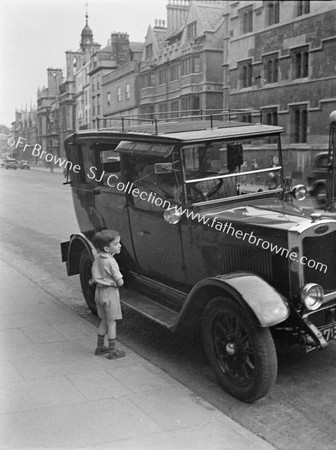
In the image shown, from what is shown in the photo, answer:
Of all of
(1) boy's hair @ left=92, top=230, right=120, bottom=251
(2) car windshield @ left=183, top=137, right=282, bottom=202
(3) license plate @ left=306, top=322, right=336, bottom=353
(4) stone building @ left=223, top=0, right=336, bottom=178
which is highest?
(4) stone building @ left=223, top=0, right=336, bottom=178

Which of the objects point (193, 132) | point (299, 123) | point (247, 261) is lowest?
point (247, 261)

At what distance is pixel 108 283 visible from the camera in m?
4.80

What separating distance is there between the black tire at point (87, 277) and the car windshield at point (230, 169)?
200cm

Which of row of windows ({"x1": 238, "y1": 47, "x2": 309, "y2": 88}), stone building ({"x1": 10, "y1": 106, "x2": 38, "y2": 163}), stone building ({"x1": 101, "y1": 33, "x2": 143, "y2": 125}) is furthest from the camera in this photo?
row of windows ({"x1": 238, "y1": 47, "x2": 309, "y2": 88})

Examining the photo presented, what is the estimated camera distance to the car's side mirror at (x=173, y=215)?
479cm

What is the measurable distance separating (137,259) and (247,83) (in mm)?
24201

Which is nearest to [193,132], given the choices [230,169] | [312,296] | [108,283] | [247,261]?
[230,169]

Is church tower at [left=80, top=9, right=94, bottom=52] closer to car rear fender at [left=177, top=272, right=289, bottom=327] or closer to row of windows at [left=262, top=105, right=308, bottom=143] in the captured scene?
car rear fender at [left=177, top=272, right=289, bottom=327]

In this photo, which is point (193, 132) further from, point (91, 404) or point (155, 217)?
point (91, 404)

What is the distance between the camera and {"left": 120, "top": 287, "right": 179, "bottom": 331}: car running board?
4.76 metres

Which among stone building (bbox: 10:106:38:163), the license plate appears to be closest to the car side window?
stone building (bbox: 10:106:38:163)

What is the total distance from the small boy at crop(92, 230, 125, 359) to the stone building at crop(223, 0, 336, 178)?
711 inches

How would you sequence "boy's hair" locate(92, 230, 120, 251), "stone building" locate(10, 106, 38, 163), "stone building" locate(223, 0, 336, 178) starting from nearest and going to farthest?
"boy's hair" locate(92, 230, 120, 251) → "stone building" locate(10, 106, 38, 163) → "stone building" locate(223, 0, 336, 178)

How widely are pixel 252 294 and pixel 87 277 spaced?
3.00 meters
